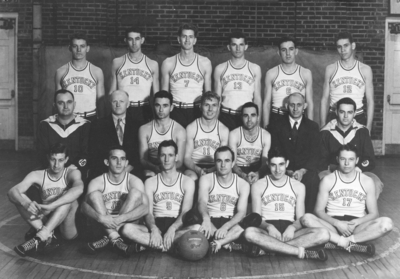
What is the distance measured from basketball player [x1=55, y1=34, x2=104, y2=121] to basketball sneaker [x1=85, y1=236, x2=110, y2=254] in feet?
6.85

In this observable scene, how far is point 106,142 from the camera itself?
19.8ft

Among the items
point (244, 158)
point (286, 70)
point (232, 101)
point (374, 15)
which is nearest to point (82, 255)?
point (244, 158)

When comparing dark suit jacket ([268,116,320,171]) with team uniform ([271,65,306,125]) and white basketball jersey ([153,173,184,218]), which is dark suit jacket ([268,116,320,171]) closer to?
team uniform ([271,65,306,125])

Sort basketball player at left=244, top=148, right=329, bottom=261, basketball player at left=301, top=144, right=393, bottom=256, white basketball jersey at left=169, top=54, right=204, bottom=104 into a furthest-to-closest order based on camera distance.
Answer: white basketball jersey at left=169, top=54, right=204, bottom=104 < basketball player at left=301, top=144, right=393, bottom=256 < basketball player at left=244, top=148, right=329, bottom=261

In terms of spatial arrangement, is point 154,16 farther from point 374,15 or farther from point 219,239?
point 219,239

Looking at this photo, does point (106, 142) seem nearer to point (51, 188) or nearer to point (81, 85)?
point (51, 188)

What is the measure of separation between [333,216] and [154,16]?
599 centimetres

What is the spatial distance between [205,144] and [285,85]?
1.32m

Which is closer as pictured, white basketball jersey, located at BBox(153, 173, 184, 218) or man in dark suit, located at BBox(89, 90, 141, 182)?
white basketball jersey, located at BBox(153, 173, 184, 218)

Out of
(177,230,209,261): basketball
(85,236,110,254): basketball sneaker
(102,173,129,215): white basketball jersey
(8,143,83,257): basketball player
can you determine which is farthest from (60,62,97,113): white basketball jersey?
(177,230,209,261): basketball

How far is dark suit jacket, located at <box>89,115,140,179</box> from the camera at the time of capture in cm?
598

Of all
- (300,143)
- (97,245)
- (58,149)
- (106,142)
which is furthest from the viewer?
(300,143)

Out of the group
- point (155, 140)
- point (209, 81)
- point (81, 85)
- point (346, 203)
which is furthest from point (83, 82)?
point (346, 203)

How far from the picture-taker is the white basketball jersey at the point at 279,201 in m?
5.34
